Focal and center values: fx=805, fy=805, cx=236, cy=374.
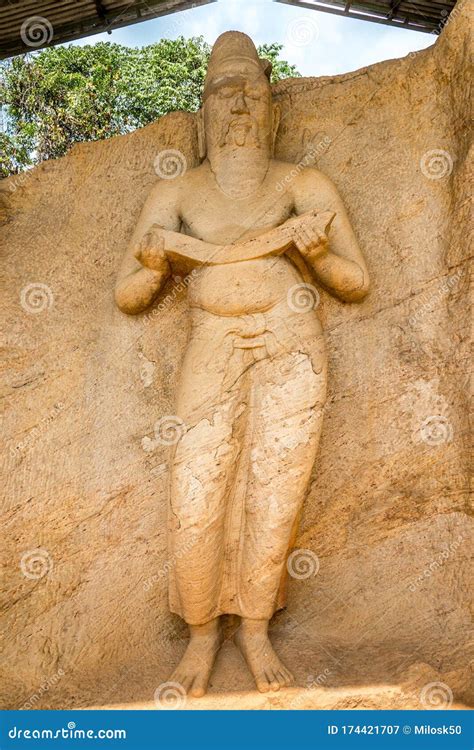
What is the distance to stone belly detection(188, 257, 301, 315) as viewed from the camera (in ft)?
14.1

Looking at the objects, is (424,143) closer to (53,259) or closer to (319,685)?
(53,259)

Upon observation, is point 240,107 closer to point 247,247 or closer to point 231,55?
point 231,55

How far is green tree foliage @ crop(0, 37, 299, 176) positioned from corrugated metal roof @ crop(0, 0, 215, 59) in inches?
191

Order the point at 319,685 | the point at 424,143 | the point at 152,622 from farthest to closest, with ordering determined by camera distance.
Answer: the point at 424,143
the point at 152,622
the point at 319,685

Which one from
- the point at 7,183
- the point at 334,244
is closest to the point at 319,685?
the point at 334,244

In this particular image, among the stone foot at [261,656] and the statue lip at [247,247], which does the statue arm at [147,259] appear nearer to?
the statue lip at [247,247]

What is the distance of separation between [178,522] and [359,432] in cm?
123

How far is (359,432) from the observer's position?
464 centimetres

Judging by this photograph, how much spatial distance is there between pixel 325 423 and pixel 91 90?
9.32m

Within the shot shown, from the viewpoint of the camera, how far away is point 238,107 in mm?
4680

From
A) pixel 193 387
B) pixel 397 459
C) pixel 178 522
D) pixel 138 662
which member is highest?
pixel 193 387

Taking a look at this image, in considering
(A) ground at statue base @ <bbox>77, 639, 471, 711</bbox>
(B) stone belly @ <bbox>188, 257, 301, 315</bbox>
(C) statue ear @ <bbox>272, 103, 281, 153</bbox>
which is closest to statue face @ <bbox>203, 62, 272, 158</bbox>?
(C) statue ear @ <bbox>272, 103, 281, 153</bbox>

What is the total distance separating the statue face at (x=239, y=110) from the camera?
4.71m

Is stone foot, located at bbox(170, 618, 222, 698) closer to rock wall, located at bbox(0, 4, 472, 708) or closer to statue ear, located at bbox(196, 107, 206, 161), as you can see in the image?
rock wall, located at bbox(0, 4, 472, 708)
